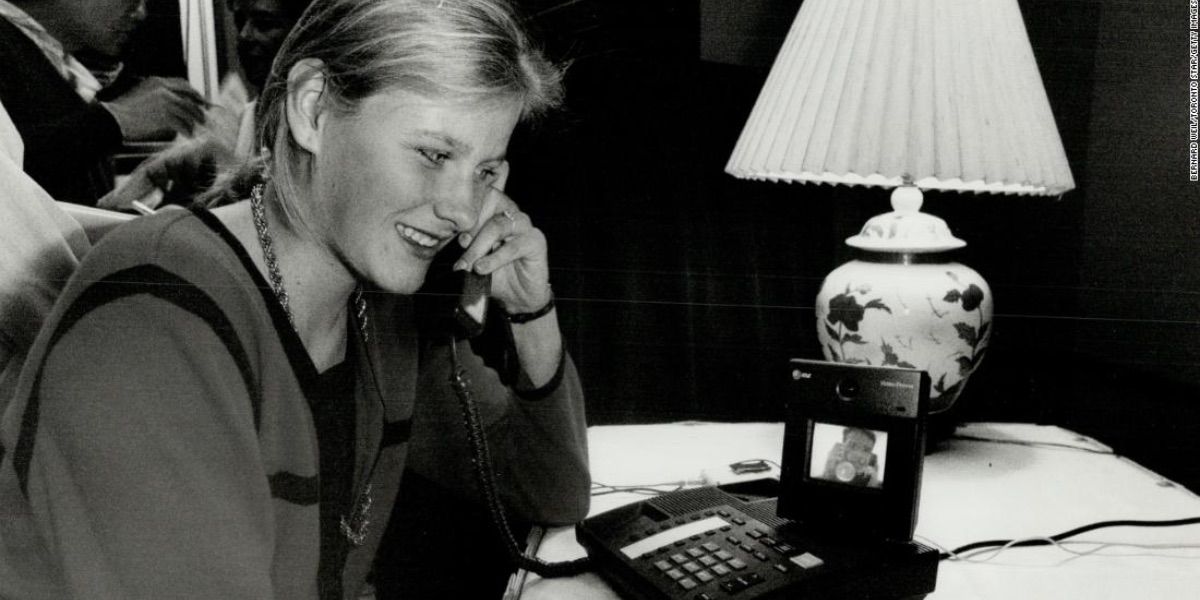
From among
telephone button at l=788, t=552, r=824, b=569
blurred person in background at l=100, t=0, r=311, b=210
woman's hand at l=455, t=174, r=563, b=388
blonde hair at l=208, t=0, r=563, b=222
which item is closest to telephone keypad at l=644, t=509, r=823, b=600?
telephone button at l=788, t=552, r=824, b=569

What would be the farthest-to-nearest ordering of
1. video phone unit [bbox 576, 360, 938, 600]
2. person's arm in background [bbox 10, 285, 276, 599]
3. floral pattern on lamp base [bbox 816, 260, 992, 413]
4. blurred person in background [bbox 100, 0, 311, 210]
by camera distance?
floral pattern on lamp base [bbox 816, 260, 992, 413], blurred person in background [bbox 100, 0, 311, 210], video phone unit [bbox 576, 360, 938, 600], person's arm in background [bbox 10, 285, 276, 599]

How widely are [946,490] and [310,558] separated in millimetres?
641

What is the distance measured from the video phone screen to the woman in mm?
242

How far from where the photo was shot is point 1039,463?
897 millimetres

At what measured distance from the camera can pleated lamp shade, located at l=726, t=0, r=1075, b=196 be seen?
2.49ft

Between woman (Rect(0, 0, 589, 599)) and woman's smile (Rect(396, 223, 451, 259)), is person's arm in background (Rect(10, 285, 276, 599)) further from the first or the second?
woman's smile (Rect(396, 223, 451, 259))

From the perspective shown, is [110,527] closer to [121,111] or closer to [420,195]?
[420,195]

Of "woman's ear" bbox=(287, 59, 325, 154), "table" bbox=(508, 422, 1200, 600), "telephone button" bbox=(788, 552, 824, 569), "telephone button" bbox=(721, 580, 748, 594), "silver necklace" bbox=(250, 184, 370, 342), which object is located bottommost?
"table" bbox=(508, 422, 1200, 600)

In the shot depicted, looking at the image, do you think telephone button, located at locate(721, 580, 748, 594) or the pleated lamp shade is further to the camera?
the pleated lamp shade

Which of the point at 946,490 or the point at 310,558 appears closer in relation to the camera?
the point at 310,558

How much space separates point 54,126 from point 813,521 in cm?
69


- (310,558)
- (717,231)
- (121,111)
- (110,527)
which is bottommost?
(310,558)

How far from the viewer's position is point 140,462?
44 cm

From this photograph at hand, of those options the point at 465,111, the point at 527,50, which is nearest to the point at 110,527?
the point at 465,111
